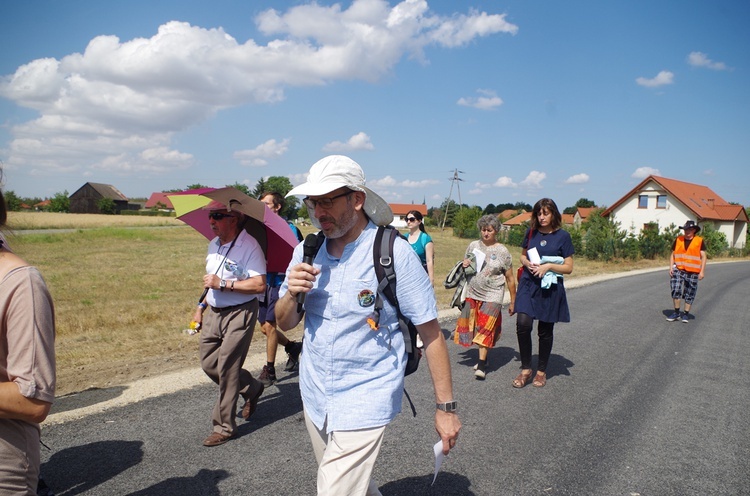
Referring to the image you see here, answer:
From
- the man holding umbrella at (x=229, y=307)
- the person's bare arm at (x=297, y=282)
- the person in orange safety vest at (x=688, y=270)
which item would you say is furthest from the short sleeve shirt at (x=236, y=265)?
the person in orange safety vest at (x=688, y=270)

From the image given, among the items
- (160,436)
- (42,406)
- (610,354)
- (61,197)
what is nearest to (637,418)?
(610,354)

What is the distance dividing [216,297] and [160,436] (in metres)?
1.18

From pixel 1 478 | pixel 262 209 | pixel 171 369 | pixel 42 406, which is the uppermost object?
pixel 262 209

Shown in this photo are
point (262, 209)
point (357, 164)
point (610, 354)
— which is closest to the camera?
point (357, 164)

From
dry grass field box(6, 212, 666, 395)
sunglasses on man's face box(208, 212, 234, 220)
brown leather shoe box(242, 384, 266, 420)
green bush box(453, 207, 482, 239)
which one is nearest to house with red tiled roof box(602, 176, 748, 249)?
green bush box(453, 207, 482, 239)

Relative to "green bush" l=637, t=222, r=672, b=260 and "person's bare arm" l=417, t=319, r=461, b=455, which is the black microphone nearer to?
"person's bare arm" l=417, t=319, r=461, b=455

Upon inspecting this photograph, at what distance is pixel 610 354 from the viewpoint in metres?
7.52

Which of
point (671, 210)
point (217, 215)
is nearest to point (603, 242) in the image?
point (671, 210)

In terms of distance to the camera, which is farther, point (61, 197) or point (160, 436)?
point (61, 197)

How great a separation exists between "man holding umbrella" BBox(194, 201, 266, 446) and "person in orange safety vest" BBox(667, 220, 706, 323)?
9.46 metres

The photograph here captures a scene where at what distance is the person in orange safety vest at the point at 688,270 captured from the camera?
1087 centimetres

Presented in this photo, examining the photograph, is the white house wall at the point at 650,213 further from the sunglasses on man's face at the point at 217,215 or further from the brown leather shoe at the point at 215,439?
the brown leather shoe at the point at 215,439

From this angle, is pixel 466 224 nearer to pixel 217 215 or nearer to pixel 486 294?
pixel 486 294

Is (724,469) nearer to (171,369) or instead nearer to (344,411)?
(344,411)
